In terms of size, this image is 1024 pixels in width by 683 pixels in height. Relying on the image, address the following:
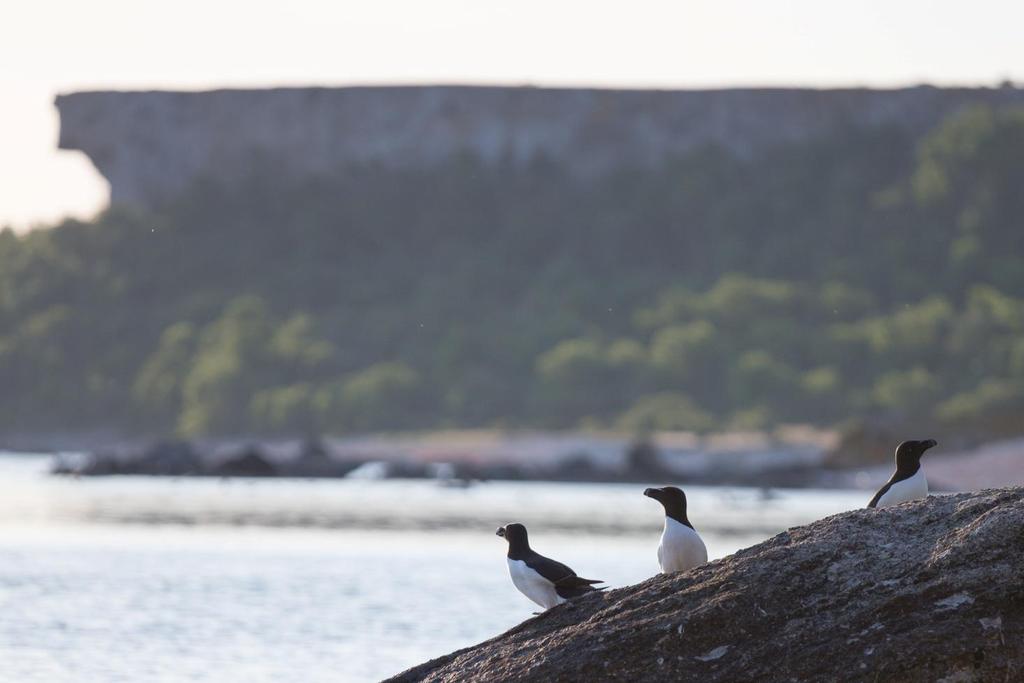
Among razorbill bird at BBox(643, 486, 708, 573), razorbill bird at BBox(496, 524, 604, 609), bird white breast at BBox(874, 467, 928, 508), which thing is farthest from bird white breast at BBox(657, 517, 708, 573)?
bird white breast at BBox(874, 467, 928, 508)

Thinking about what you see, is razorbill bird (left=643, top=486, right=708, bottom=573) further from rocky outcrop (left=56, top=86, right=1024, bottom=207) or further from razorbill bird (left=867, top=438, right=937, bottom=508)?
rocky outcrop (left=56, top=86, right=1024, bottom=207)

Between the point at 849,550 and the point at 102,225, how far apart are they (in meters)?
153

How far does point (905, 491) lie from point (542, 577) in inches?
110

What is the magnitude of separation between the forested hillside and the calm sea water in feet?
147

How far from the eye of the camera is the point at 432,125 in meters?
163

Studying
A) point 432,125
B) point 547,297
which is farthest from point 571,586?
point 432,125

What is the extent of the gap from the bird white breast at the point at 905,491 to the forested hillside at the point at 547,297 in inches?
3861

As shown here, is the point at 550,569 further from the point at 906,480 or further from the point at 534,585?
the point at 906,480

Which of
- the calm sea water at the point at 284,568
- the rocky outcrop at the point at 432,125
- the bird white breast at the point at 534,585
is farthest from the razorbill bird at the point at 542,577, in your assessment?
the rocky outcrop at the point at 432,125

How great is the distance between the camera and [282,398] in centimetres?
13012

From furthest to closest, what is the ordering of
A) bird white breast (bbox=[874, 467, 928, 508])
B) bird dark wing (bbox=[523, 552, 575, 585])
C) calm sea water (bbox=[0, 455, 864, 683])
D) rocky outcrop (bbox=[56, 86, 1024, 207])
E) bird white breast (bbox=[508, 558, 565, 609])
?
rocky outcrop (bbox=[56, 86, 1024, 207]) < calm sea water (bbox=[0, 455, 864, 683]) < bird white breast (bbox=[508, 558, 565, 609]) < bird dark wing (bbox=[523, 552, 575, 585]) < bird white breast (bbox=[874, 467, 928, 508])

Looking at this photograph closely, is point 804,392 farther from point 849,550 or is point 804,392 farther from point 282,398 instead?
point 849,550

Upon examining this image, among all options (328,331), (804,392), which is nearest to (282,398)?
(328,331)

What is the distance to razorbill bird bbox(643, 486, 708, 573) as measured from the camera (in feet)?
48.7
